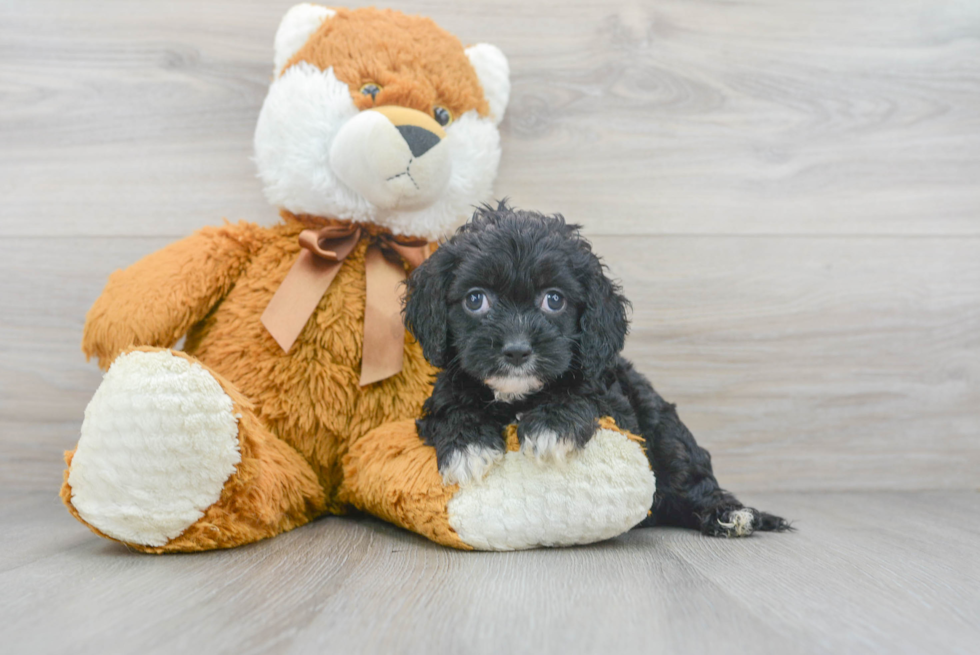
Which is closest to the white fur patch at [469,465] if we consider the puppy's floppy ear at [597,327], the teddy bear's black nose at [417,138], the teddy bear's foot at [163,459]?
the puppy's floppy ear at [597,327]

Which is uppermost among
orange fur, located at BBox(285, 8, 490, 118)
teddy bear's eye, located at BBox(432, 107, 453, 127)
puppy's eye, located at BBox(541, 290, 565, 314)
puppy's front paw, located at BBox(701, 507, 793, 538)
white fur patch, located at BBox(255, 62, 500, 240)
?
orange fur, located at BBox(285, 8, 490, 118)

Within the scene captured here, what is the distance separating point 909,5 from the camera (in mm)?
1846

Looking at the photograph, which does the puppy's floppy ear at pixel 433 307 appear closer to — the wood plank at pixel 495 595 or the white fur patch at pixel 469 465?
the white fur patch at pixel 469 465

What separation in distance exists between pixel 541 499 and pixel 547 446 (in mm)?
88

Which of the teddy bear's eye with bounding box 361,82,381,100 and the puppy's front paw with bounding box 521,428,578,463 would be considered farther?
the teddy bear's eye with bounding box 361,82,381,100

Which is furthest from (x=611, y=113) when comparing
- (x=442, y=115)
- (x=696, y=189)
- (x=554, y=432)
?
(x=554, y=432)

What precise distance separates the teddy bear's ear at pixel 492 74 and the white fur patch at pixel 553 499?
82cm

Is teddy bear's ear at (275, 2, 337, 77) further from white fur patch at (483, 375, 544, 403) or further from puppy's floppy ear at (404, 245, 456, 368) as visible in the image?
white fur patch at (483, 375, 544, 403)

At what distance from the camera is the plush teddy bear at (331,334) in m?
1.12

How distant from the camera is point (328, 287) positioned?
1413 mm

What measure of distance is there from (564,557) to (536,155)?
42.0 inches

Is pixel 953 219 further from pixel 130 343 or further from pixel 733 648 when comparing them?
pixel 130 343

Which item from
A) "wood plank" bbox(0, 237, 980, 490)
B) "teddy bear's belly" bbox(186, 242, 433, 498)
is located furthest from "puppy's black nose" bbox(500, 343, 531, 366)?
"wood plank" bbox(0, 237, 980, 490)

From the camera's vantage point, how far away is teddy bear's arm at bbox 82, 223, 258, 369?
132 centimetres
